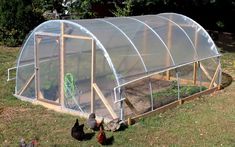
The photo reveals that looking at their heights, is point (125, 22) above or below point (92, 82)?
above

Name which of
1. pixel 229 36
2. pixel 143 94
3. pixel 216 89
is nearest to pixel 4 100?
pixel 143 94

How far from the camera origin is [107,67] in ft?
32.8

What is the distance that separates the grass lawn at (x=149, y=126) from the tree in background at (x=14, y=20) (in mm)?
9270

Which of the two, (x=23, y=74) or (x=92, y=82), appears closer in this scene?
(x=92, y=82)

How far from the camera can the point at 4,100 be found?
461 inches

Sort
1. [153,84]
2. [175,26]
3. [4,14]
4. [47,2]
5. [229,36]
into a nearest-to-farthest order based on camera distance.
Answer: [153,84], [175,26], [4,14], [47,2], [229,36]

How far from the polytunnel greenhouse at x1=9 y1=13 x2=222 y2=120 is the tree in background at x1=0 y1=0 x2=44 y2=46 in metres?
9.58

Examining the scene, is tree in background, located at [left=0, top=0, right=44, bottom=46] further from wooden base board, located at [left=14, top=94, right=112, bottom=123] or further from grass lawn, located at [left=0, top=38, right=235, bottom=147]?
wooden base board, located at [left=14, top=94, right=112, bottom=123]

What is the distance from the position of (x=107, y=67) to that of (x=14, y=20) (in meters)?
12.2

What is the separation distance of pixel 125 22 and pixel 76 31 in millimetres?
1773

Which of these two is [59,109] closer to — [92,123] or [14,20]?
[92,123]

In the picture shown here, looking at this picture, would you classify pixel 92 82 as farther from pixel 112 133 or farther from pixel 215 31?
pixel 215 31

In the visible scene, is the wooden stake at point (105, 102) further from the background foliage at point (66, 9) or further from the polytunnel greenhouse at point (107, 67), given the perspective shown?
the background foliage at point (66, 9)

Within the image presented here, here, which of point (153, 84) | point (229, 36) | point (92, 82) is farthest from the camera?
point (229, 36)
